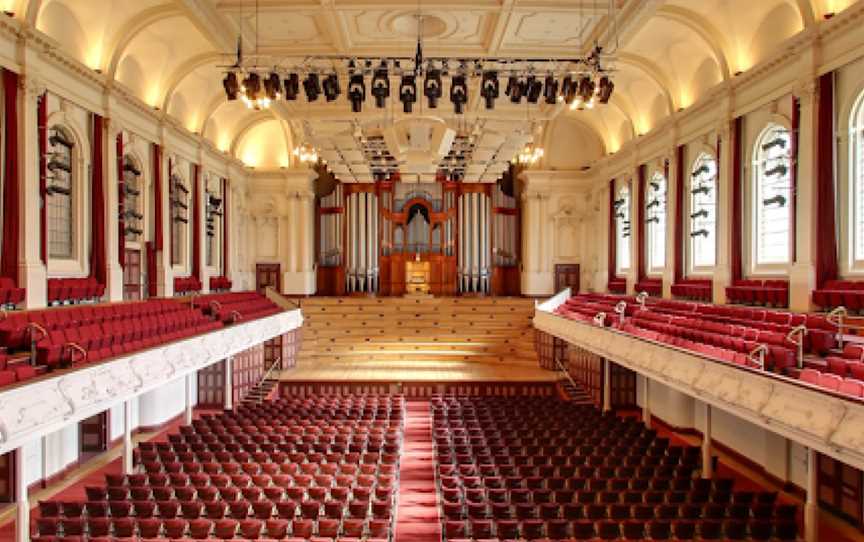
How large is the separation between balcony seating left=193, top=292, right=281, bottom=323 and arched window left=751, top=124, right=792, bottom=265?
1128 centimetres

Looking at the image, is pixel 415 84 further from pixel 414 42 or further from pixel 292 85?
pixel 414 42

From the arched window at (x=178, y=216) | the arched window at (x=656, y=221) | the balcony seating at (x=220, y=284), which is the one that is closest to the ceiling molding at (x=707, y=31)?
the arched window at (x=656, y=221)

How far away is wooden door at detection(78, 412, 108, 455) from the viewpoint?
11.3 metres

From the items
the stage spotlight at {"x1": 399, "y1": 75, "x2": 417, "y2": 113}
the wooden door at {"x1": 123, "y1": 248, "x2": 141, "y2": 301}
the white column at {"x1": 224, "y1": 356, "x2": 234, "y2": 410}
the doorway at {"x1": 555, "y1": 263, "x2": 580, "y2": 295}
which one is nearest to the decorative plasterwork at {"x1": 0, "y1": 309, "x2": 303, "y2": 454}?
the white column at {"x1": 224, "y1": 356, "x2": 234, "y2": 410}

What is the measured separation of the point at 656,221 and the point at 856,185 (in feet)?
23.4

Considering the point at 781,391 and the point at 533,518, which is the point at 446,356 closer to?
the point at 533,518

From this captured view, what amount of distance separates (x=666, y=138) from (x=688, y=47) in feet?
8.23

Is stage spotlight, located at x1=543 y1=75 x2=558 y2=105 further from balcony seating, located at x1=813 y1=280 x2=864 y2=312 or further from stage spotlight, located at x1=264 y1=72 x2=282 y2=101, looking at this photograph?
balcony seating, located at x1=813 y1=280 x2=864 y2=312

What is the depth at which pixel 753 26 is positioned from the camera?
1180cm

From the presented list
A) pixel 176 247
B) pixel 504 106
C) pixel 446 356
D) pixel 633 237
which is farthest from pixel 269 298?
pixel 633 237

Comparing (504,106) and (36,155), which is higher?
(504,106)

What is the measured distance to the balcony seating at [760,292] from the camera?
10.8m

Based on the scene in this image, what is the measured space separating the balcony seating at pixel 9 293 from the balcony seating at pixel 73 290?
1035 millimetres

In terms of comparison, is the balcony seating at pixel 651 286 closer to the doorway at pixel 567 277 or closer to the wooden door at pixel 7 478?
the doorway at pixel 567 277
